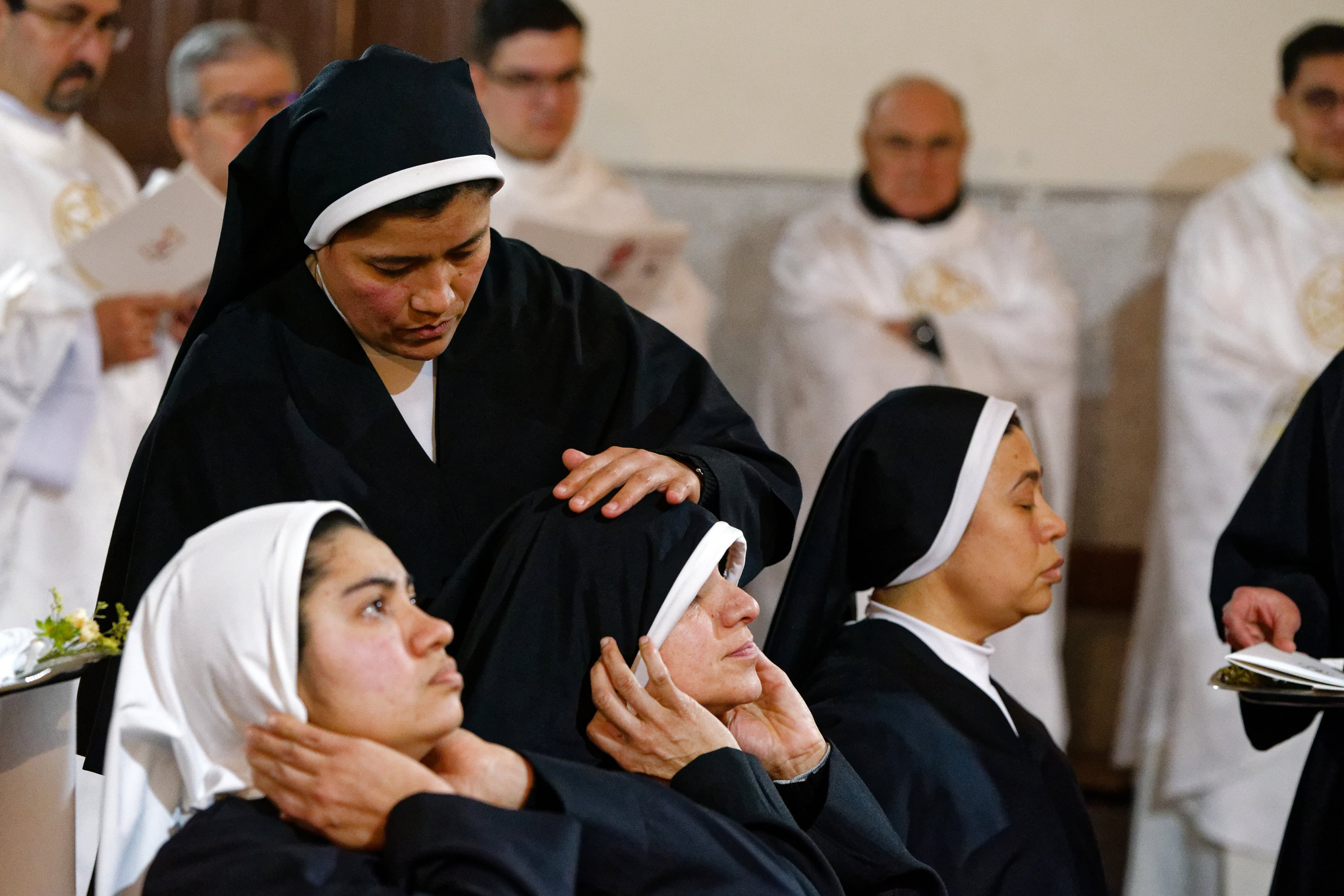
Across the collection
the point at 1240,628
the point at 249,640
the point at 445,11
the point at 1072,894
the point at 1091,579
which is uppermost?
the point at 445,11

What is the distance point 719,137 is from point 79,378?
3.36m

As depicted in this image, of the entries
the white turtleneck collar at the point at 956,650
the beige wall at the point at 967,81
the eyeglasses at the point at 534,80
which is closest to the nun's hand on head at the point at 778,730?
the white turtleneck collar at the point at 956,650

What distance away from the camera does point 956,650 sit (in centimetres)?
315

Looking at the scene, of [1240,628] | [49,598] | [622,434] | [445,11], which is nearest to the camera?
[622,434]

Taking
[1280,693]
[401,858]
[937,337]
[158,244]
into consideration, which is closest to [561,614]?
[401,858]

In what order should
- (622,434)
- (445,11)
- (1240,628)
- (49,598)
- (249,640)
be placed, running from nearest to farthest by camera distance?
(249,640) → (622,434) → (1240,628) → (49,598) → (445,11)

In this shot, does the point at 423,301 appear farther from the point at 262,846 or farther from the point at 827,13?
the point at 827,13

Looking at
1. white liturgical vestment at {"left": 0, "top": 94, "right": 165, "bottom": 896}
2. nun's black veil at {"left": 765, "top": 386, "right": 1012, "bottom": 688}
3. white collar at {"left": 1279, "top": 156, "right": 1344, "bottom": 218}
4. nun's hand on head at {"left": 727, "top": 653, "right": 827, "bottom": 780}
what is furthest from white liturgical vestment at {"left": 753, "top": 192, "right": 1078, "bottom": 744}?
nun's hand on head at {"left": 727, "top": 653, "right": 827, "bottom": 780}

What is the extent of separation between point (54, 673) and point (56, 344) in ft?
9.57

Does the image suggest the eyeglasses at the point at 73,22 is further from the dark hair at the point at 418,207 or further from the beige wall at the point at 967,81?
the dark hair at the point at 418,207

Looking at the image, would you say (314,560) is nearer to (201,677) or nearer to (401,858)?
(201,677)

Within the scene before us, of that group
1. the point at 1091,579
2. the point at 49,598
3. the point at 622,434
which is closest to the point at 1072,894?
the point at 622,434

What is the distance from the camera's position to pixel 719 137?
739 centimetres

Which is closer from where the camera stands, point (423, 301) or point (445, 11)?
point (423, 301)
